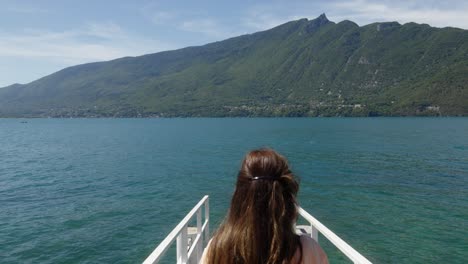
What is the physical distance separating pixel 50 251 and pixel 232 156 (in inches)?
1453

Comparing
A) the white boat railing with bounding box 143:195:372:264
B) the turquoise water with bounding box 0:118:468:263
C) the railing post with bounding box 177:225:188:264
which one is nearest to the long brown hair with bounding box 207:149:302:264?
the white boat railing with bounding box 143:195:372:264

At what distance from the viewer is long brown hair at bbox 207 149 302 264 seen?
97.3 inches

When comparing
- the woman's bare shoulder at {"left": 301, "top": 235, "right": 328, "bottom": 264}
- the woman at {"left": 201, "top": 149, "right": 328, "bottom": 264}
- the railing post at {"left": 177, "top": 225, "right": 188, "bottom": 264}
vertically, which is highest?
the woman at {"left": 201, "top": 149, "right": 328, "bottom": 264}

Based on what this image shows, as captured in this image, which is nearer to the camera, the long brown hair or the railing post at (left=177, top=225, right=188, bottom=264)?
the long brown hair

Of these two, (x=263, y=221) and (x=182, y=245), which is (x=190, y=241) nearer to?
(x=182, y=245)

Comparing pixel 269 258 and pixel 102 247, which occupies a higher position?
pixel 269 258

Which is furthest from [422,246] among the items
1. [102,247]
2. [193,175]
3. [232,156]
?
[232,156]

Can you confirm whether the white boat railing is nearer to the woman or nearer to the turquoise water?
the woman

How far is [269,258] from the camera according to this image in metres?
2.46

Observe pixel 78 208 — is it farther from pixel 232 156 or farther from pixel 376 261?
pixel 232 156

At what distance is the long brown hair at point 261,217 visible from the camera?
2.47m

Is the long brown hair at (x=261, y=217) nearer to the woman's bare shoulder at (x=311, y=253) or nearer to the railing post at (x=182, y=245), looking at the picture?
the woman's bare shoulder at (x=311, y=253)

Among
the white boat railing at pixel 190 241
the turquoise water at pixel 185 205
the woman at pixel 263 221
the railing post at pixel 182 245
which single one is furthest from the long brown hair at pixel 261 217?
the turquoise water at pixel 185 205

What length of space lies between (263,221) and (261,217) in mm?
30
